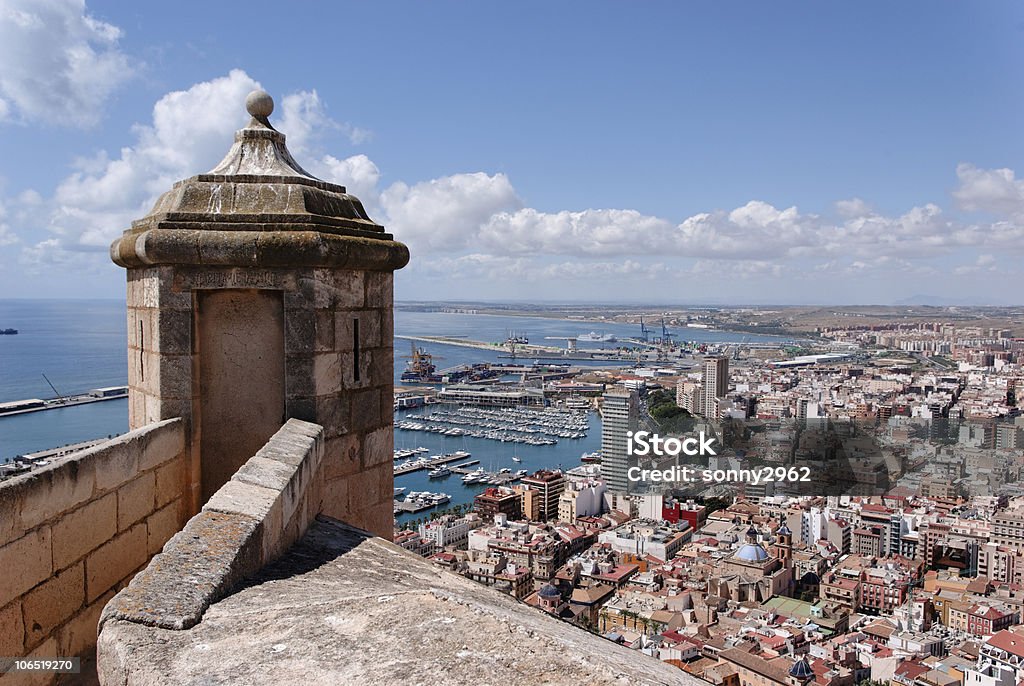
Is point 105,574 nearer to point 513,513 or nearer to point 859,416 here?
point 513,513

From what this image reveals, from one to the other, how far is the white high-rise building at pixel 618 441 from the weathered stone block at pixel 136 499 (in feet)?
111

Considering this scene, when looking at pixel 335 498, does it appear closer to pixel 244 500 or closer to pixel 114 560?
pixel 114 560

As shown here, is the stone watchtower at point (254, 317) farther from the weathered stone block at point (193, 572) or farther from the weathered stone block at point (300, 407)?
the weathered stone block at point (193, 572)

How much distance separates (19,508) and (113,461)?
1.33 feet

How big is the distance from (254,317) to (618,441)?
3511 cm

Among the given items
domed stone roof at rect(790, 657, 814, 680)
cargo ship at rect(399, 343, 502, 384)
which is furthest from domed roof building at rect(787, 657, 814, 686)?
cargo ship at rect(399, 343, 502, 384)

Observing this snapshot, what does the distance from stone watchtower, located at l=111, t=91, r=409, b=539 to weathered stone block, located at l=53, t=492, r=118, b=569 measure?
0.46 meters

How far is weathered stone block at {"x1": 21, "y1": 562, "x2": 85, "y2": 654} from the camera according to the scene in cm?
175

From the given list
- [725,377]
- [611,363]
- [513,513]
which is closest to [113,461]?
[513,513]

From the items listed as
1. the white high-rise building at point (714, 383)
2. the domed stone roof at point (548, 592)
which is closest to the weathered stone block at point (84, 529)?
the domed stone roof at point (548, 592)

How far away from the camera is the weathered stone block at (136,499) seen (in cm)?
216

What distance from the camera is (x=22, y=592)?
1700 millimetres

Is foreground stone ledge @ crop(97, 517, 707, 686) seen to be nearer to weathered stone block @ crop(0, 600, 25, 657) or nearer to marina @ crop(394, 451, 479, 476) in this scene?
weathered stone block @ crop(0, 600, 25, 657)

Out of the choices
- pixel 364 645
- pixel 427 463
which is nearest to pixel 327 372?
pixel 364 645
